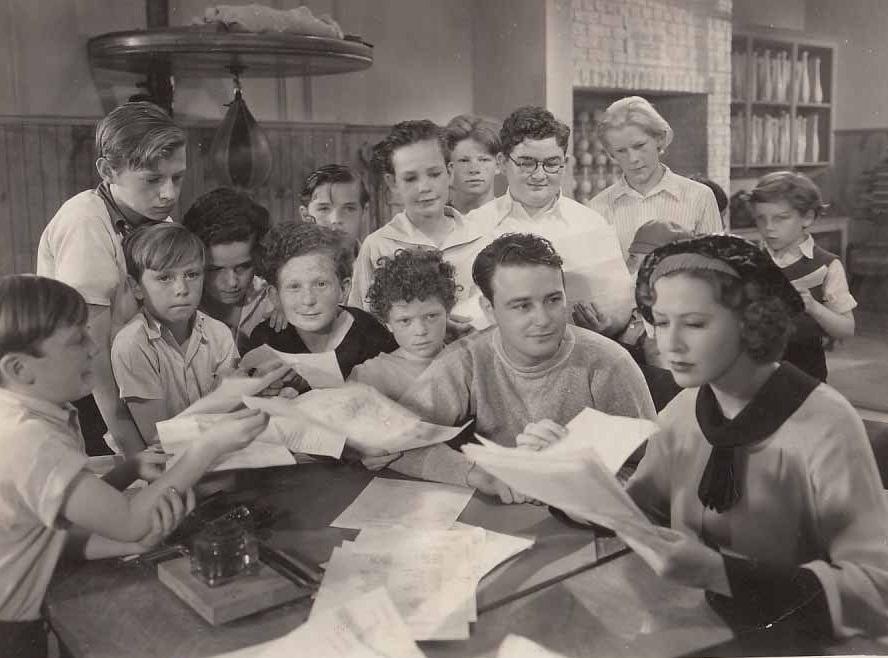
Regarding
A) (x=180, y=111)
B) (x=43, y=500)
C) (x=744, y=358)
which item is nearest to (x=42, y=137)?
(x=180, y=111)

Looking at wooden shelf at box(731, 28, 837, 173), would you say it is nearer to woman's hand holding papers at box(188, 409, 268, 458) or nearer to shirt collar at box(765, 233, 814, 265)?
shirt collar at box(765, 233, 814, 265)

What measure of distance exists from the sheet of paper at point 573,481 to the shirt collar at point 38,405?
0.69m

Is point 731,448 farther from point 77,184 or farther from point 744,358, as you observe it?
point 77,184

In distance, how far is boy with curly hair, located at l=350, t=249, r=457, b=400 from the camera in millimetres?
1724

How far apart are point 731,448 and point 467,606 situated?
0.48m

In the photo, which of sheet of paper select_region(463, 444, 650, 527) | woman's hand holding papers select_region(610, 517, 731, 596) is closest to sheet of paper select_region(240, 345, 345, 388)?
sheet of paper select_region(463, 444, 650, 527)

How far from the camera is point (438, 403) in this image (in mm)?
1726

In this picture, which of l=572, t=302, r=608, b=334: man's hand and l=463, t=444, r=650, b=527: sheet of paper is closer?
l=463, t=444, r=650, b=527: sheet of paper

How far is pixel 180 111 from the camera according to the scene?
1.53m

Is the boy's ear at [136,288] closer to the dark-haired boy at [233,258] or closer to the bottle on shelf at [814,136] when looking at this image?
the dark-haired boy at [233,258]

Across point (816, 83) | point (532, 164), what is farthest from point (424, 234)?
point (816, 83)

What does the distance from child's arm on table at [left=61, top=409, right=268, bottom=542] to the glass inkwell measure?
0.46ft

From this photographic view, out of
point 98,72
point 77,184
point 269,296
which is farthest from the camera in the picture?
point 269,296

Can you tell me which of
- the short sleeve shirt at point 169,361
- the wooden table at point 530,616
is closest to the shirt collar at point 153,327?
the short sleeve shirt at point 169,361
